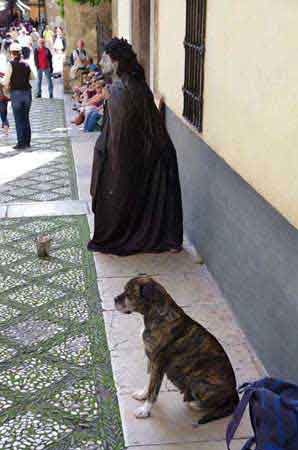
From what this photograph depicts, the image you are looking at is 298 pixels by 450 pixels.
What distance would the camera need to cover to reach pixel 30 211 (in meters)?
7.27

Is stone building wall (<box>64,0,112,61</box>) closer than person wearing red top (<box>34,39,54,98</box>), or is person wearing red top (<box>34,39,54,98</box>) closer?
person wearing red top (<box>34,39,54,98</box>)

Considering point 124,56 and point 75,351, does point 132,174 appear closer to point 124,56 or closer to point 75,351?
point 124,56

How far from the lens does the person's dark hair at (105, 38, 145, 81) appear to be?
5465 millimetres

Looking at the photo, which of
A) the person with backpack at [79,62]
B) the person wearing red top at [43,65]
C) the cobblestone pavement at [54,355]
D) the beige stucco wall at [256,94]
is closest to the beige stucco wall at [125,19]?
the person with backpack at [79,62]

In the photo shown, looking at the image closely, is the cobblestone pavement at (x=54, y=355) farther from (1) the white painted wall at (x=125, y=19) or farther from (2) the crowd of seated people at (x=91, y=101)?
(2) the crowd of seated people at (x=91, y=101)

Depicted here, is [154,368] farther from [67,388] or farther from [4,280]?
[4,280]

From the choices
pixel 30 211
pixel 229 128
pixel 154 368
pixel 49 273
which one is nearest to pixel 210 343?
pixel 154 368

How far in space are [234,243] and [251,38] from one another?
1.51 meters

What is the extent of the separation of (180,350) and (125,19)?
31.1ft

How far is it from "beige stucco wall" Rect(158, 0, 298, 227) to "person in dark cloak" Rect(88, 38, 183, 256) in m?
0.55

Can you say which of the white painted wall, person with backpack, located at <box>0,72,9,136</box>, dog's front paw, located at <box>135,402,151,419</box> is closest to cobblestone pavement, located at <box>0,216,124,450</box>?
dog's front paw, located at <box>135,402,151,419</box>

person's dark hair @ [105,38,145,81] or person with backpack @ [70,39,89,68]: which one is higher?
person's dark hair @ [105,38,145,81]

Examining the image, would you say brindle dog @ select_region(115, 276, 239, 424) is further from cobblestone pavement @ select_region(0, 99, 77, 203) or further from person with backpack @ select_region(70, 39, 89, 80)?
person with backpack @ select_region(70, 39, 89, 80)

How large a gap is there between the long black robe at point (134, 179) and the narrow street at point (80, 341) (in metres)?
0.20
